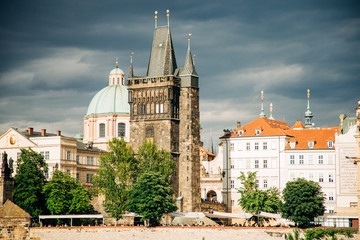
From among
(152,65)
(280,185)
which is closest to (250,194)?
(280,185)

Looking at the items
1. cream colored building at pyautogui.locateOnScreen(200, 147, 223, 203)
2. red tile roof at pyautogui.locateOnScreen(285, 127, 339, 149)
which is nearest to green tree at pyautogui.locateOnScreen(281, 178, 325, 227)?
red tile roof at pyautogui.locateOnScreen(285, 127, 339, 149)

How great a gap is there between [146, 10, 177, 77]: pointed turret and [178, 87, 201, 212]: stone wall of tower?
14.4ft

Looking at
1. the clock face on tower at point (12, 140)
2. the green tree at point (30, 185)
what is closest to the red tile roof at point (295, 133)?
the green tree at point (30, 185)

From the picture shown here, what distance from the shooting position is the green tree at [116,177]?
349 feet

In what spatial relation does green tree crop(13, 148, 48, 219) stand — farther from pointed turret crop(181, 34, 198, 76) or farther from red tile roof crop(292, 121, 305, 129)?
red tile roof crop(292, 121, 305, 129)

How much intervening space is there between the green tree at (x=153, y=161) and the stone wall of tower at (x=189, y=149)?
588cm

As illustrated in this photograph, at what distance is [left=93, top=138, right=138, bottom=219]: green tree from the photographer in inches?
4188

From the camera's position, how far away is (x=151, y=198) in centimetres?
9894

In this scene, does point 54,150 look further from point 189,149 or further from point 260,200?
point 260,200

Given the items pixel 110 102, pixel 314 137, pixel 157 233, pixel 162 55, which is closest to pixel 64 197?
pixel 157 233

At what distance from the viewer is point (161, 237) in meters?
95.2

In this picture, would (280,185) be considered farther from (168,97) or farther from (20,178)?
(20,178)

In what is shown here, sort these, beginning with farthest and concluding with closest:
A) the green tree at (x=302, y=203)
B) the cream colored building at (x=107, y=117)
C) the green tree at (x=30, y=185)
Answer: the cream colored building at (x=107, y=117) < the green tree at (x=30, y=185) < the green tree at (x=302, y=203)

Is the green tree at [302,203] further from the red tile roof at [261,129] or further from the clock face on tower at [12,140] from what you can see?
the clock face on tower at [12,140]
